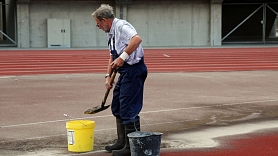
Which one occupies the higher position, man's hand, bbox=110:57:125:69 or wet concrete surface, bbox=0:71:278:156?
man's hand, bbox=110:57:125:69

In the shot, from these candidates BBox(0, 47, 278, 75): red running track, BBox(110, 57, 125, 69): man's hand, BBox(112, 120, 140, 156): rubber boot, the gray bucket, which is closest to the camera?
the gray bucket

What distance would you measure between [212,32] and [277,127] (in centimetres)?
2985

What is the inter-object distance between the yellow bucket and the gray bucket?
2.68 feet

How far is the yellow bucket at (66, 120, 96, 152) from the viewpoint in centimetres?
708

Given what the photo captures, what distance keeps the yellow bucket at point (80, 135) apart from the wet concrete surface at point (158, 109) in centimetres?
11

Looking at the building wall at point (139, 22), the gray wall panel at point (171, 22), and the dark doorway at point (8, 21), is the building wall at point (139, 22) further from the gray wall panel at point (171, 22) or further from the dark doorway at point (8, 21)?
the dark doorway at point (8, 21)

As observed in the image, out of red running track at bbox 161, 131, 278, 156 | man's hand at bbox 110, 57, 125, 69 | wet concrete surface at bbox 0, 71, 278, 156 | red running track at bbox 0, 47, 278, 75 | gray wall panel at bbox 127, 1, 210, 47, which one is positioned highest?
gray wall panel at bbox 127, 1, 210, 47

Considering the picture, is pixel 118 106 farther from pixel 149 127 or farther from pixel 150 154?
pixel 149 127

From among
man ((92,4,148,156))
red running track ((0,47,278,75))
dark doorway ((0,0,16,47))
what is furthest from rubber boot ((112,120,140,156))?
dark doorway ((0,0,16,47))

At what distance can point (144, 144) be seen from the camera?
6.41 m

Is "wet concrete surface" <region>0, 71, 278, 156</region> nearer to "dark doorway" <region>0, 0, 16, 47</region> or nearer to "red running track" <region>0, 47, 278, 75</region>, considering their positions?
"red running track" <region>0, 47, 278, 75</region>

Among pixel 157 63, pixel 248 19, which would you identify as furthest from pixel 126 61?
pixel 248 19

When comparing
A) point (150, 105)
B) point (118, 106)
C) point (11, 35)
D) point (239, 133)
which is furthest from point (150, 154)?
point (11, 35)

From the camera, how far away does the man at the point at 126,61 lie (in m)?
6.60
